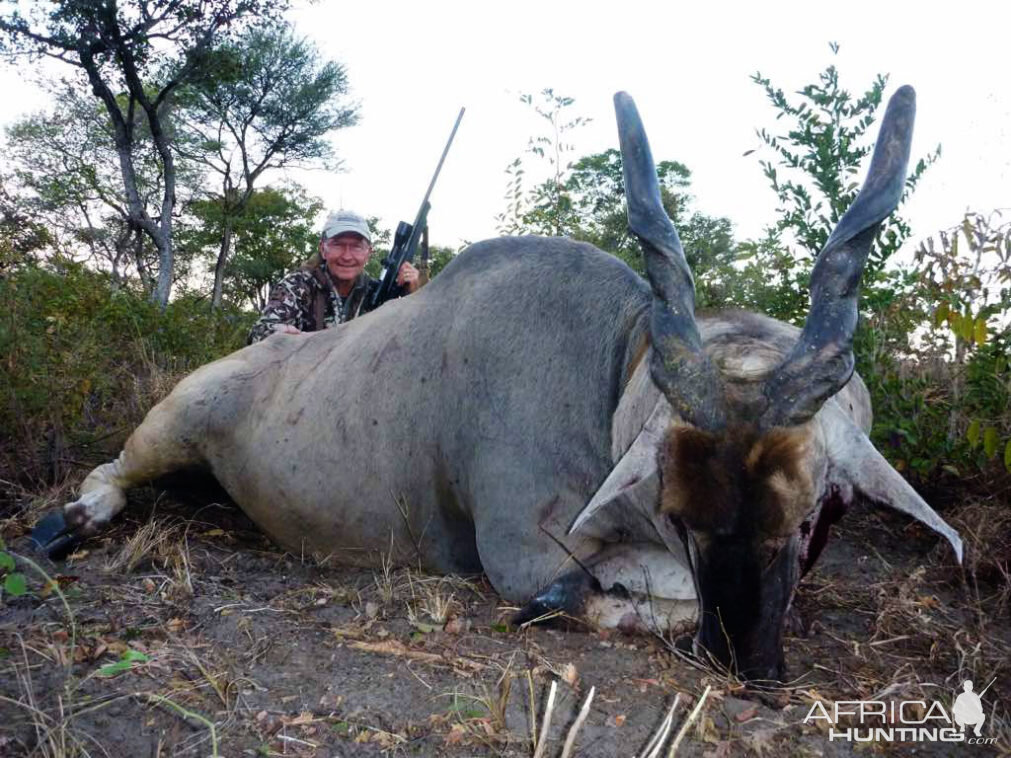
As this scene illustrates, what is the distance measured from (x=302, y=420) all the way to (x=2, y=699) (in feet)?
6.50

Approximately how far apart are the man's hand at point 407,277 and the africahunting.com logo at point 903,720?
475 cm

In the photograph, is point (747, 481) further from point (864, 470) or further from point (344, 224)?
point (344, 224)

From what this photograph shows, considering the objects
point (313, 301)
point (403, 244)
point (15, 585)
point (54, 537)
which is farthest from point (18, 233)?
point (15, 585)

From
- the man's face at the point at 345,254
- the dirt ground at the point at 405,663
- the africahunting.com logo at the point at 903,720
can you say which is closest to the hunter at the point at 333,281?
the man's face at the point at 345,254

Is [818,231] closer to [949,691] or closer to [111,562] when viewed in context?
[949,691]

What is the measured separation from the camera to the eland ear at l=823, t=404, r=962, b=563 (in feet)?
7.45

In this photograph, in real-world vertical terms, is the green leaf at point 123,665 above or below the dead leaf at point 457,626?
above

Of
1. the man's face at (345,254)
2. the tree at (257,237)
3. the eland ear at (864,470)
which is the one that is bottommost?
the eland ear at (864,470)

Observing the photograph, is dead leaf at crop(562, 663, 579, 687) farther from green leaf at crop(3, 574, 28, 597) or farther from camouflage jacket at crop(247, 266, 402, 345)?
camouflage jacket at crop(247, 266, 402, 345)

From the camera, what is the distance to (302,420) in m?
4.08

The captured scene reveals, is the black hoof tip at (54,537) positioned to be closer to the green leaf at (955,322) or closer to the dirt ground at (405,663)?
the dirt ground at (405,663)

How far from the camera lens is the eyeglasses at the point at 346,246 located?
648cm

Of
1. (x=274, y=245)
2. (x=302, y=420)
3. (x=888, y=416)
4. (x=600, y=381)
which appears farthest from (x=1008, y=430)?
(x=274, y=245)

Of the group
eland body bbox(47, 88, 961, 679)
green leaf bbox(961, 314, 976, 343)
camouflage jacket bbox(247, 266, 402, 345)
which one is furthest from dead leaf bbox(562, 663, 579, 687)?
camouflage jacket bbox(247, 266, 402, 345)
